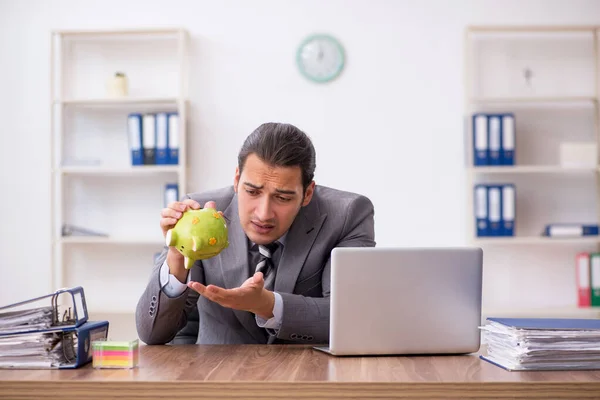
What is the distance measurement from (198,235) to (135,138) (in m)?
2.60

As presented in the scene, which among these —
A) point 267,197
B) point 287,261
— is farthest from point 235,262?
point 267,197

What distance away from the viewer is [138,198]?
14.5 ft

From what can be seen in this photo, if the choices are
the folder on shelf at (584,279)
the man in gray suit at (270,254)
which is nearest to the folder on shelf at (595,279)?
the folder on shelf at (584,279)

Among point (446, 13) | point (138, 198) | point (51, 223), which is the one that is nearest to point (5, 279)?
point (51, 223)

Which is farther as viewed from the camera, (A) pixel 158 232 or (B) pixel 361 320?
(A) pixel 158 232

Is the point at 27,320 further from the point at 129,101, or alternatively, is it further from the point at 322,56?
the point at 322,56

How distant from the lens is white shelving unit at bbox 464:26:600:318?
14.1 ft

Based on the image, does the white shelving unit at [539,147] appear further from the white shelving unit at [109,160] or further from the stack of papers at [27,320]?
the stack of papers at [27,320]

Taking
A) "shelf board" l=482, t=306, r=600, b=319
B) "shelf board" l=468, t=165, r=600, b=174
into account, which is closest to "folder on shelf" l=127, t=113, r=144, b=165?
"shelf board" l=468, t=165, r=600, b=174

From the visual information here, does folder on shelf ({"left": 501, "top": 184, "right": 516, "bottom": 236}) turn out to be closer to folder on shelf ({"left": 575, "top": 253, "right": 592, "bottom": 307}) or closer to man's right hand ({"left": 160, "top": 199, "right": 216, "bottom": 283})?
folder on shelf ({"left": 575, "top": 253, "right": 592, "bottom": 307})

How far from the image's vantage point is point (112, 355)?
1.56 metres

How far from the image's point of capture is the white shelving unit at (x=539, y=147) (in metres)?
4.31

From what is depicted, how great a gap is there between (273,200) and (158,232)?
2.42 meters

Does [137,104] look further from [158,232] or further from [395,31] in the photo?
[395,31]
